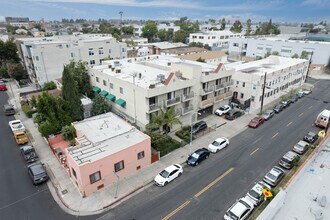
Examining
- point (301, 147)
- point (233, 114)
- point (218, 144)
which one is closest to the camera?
point (301, 147)

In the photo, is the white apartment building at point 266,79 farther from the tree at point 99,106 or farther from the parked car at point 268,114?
the tree at point 99,106

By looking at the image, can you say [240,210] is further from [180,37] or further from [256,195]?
[180,37]

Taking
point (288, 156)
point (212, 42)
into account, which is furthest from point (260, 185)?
point (212, 42)

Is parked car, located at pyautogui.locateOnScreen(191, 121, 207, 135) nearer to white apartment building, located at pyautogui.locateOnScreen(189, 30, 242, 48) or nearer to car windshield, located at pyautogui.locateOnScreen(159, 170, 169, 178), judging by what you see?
car windshield, located at pyautogui.locateOnScreen(159, 170, 169, 178)

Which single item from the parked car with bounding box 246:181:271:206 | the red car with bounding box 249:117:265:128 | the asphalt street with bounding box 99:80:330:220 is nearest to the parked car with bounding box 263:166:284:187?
the asphalt street with bounding box 99:80:330:220

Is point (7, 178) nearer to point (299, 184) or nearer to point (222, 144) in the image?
point (222, 144)

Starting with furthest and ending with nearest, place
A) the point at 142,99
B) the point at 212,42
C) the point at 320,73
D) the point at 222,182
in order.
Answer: the point at 212,42, the point at 320,73, the point at 142,99, the point at 222,182

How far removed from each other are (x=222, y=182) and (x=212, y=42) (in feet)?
340

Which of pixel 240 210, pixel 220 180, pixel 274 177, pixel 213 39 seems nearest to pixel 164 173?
pixel 220 180

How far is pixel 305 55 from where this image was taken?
7775 centimetres

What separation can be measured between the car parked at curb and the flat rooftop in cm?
1812

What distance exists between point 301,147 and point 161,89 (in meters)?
21.7

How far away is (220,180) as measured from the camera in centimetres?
2569

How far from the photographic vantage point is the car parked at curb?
27631 millimetres
